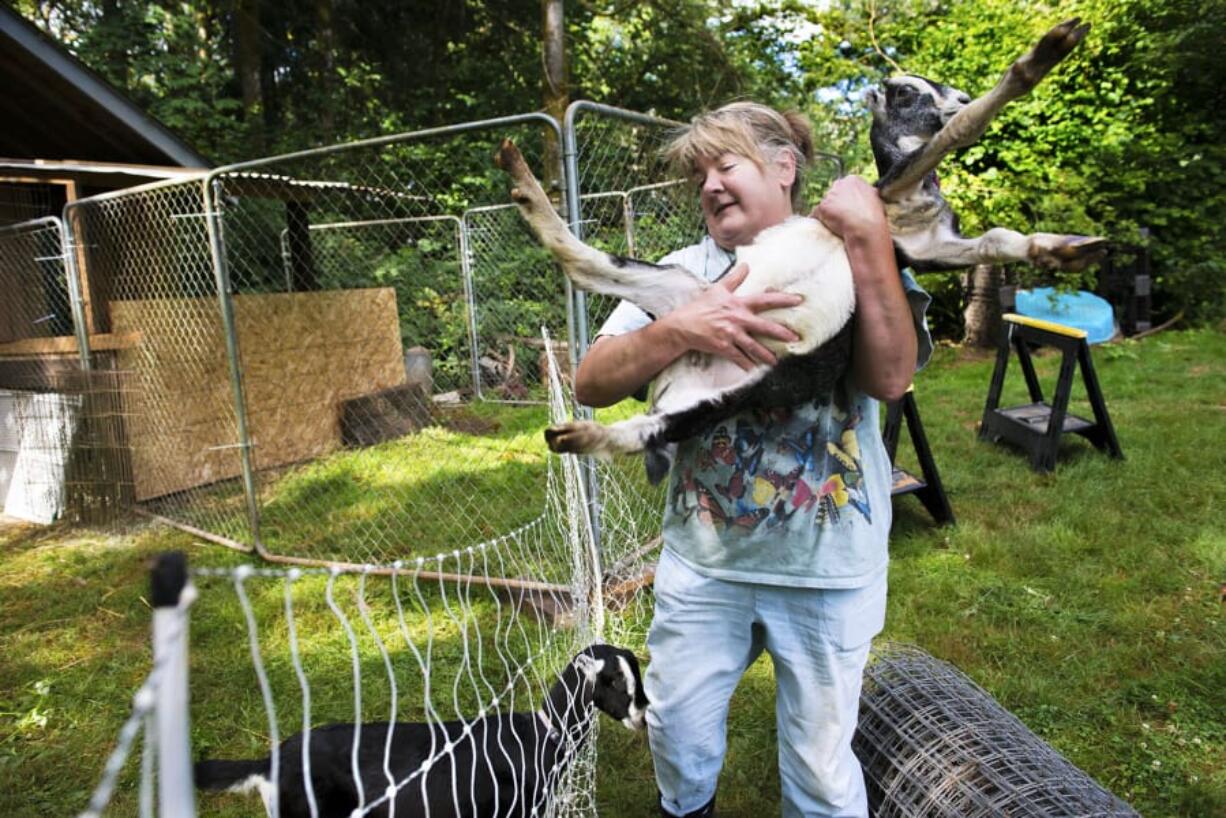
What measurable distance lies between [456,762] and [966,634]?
7.81 ft

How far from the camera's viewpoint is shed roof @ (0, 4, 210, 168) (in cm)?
578

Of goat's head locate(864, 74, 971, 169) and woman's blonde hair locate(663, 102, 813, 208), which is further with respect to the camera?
woman's blonde hair locate(663, 102, 813, 208)

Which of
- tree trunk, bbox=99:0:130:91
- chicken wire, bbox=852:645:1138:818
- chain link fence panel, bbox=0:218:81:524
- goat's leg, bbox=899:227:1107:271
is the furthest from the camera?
tree trunk, bbox=99:0:130:91

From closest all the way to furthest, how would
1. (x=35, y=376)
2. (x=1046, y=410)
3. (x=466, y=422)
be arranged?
(x=1046, y=410) → (x=35, y=376) → (x=466, y=422)

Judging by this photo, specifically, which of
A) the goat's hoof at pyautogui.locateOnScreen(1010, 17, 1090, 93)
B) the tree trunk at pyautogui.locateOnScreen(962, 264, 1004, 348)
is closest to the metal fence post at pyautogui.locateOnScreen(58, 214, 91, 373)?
the goat's hoof at pyautogui.locateOnScreen(1010, 17, 1090, 93)

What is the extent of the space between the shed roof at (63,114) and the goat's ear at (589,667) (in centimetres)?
614

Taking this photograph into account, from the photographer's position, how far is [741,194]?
1655 mm

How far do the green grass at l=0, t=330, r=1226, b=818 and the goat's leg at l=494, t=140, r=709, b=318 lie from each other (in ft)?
5.03

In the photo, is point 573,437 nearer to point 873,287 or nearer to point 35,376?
point 873,287

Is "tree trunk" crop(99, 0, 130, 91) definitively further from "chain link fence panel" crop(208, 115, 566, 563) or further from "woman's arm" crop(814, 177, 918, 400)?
"woman's arm" crop(814, 177, 918, 400)

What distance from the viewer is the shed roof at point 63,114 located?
Answer: 5781 millimetres

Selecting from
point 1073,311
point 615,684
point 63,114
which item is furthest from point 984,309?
point 63,114

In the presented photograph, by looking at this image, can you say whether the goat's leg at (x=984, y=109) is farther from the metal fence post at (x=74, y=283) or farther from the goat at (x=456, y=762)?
the metal fence post at (x=74, y=283)

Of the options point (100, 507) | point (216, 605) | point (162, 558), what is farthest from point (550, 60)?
point (162, 558)
